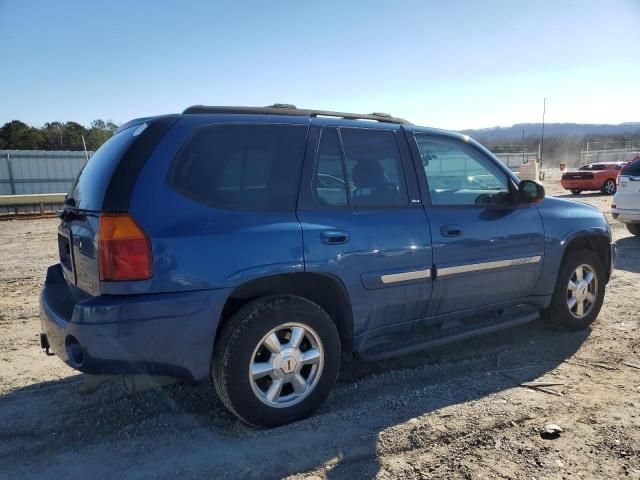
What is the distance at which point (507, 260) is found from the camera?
400cm

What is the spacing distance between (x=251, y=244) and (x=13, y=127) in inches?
1711

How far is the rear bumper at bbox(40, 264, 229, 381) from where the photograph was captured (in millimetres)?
2562

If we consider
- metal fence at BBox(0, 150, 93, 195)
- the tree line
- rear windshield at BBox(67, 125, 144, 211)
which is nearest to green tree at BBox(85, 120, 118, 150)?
the tree line

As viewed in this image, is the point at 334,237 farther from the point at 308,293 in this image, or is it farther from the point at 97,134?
the point at 97,134

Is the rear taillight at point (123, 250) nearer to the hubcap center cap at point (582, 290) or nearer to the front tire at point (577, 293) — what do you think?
the front tire at point (577, 293)

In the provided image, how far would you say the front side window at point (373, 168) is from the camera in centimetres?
340

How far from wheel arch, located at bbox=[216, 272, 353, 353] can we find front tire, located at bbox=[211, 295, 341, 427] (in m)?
0.08

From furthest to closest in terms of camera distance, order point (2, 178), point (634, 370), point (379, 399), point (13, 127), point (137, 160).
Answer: point (13, 127) < point (2, 178) < point (634, 370) < point (379, 399) < point (137, 160)

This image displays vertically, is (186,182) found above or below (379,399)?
above

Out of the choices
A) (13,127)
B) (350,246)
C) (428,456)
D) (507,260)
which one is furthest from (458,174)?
(13,127)

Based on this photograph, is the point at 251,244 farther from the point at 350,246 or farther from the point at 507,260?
the point at 507,260

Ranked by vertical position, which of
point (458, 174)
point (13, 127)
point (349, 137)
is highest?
point (13, 127)

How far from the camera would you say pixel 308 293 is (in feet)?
10.6

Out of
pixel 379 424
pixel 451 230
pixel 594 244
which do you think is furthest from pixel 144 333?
pixel 594 244
